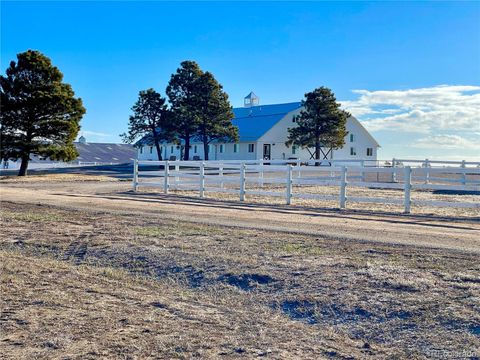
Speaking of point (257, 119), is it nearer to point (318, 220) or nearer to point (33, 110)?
point (33, 110)

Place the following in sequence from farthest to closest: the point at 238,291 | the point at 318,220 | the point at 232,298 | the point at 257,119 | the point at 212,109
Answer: the point at 257,119, the point at 212,109, the point at 318,220, the point at 238,291, the point at 232,298

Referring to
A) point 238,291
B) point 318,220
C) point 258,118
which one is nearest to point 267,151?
point 258,118

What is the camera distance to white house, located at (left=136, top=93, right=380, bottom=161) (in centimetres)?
5622

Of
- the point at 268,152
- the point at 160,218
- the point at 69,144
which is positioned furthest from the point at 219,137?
the point at 160,218

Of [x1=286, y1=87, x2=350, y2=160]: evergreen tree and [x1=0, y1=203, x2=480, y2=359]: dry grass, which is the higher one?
[x1=286, y1=87, x2=350, y2=160]: evergreen tree

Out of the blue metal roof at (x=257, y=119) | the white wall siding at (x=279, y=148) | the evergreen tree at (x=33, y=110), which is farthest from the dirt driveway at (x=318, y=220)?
the white wall siding at (x=279, y=148)

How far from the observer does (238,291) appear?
6773 millimetres

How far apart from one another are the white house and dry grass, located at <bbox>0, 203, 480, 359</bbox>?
46.1 metres

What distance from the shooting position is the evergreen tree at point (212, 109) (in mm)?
49469

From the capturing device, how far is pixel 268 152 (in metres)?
56.5

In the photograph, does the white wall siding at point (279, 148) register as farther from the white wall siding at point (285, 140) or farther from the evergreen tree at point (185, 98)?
the evergreen tree at point (185, 98)

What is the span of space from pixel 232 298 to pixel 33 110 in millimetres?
32845

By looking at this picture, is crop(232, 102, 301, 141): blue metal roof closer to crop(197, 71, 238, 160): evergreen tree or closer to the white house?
the white house

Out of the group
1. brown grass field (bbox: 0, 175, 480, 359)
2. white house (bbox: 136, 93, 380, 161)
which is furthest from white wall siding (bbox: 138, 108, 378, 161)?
brown grass field (bbox: 0, 175, 480, 359)
